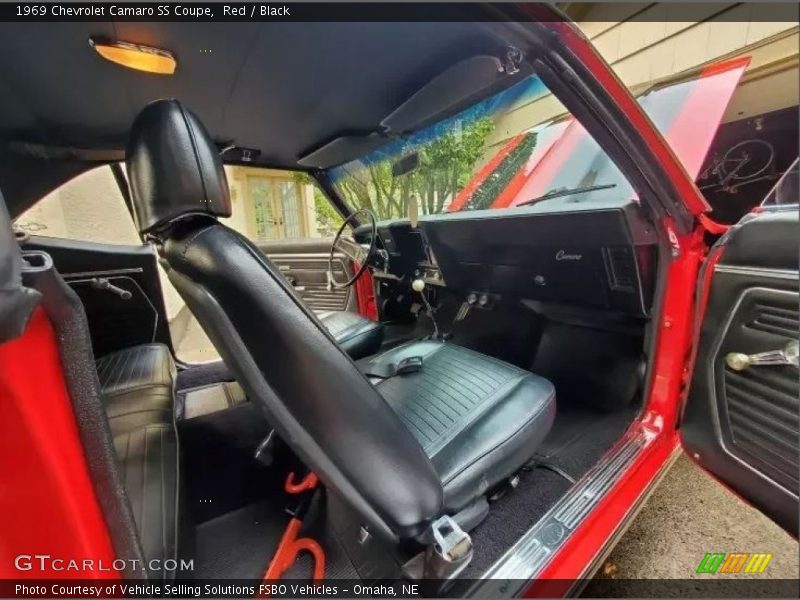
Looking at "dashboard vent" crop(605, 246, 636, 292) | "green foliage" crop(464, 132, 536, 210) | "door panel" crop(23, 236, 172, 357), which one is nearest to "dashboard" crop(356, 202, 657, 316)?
"dashboard vent" crop(605, 246, 636, 292)

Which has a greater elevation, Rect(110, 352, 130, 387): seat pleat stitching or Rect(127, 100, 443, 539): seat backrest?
→ Rect(127, 100, 443, 539): seat backrest

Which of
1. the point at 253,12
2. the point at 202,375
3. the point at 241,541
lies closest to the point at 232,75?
the point at 253,12

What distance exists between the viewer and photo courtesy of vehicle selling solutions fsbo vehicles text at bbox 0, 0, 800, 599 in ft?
1.93

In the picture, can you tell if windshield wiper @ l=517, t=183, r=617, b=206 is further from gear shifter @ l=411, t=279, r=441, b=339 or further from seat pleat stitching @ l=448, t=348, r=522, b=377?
gear shifter @ l=411, t=279, r=441, b=339

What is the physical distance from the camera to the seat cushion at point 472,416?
805 millimetres

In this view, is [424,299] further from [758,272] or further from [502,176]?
[758,272]

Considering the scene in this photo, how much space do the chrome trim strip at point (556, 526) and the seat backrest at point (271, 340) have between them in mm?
281

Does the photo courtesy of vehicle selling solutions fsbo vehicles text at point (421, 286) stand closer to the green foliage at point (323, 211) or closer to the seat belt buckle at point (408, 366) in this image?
the seat belt buckle at point (408, 366)

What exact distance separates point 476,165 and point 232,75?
1328 millimetres

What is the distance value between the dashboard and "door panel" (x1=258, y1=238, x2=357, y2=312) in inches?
13.2

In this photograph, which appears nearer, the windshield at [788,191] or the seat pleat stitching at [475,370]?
the windshield at [788,191]

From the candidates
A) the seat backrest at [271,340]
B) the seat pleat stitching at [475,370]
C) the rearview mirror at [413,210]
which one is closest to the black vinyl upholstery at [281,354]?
the seat backrest at [271,340]

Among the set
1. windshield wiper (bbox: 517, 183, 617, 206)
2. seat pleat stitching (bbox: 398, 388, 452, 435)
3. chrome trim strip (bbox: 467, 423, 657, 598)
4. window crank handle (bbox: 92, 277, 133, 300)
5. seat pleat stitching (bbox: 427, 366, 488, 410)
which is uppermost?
windshield wiper (bbox: 517, 183, 617, 206)

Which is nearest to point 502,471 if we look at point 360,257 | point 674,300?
point 674,300
